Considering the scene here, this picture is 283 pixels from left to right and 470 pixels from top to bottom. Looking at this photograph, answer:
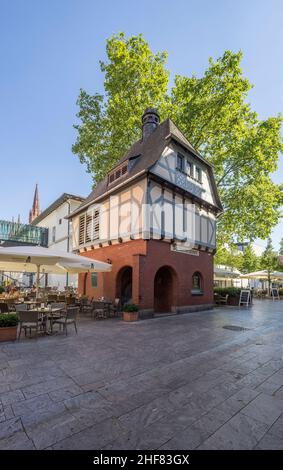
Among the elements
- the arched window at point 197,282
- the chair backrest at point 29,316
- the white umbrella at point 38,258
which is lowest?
the chair backrest at point 29,316

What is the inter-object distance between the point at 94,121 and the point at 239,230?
14.5 meters

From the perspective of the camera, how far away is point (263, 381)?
168 inches

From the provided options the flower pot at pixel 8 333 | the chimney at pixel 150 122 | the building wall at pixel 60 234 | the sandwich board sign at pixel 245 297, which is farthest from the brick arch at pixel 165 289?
the building wall at pixel 60 234

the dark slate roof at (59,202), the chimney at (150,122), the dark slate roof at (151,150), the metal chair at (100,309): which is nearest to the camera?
the metal chair at (100,309)

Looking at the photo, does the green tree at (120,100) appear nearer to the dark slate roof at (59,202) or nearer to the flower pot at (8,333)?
the dark slate roof at (59,202)

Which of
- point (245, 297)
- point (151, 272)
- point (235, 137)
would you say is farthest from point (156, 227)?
point (235, 137)

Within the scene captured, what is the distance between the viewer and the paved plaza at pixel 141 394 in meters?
2.65

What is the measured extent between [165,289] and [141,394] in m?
9.98

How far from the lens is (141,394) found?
3707 millimetres

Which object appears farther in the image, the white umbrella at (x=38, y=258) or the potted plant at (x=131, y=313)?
the potted plant at (x=131, y=313)

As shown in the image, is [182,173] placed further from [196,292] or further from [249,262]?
[249,262]

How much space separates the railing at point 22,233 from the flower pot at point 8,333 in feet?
61.8

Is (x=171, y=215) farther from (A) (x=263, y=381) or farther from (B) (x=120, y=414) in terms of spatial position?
(B) (x=120, y=414)
